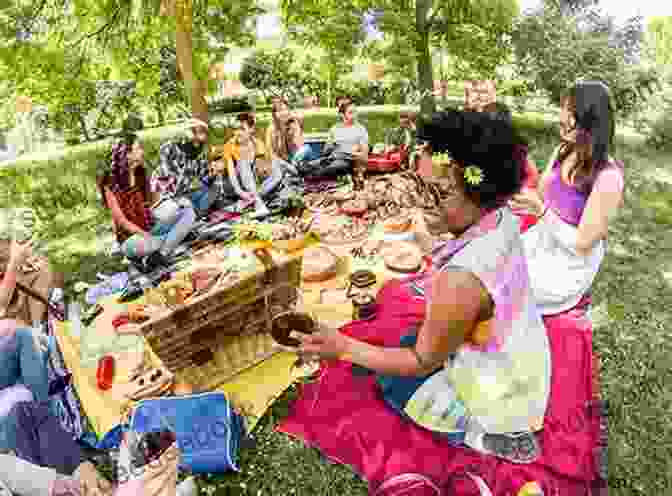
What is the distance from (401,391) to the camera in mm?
2242

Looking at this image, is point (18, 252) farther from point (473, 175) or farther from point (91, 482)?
point (473, 175)

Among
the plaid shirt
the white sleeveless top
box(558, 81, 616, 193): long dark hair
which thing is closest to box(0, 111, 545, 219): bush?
the plaid shirt

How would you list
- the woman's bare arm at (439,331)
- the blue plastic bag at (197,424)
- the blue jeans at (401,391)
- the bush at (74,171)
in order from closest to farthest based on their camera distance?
the woman's bare arm at (439,331), the blue jeans at (401,391), the blue plastic bag at (197,424), the bush at (74,171)

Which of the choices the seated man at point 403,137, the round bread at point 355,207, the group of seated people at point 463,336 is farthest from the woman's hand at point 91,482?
the seated man at point 403,137

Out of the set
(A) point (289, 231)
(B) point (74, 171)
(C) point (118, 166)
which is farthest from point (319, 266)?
(B) point (74, 171)

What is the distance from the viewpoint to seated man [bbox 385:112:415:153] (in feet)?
24.1

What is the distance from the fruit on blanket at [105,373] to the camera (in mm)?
3158

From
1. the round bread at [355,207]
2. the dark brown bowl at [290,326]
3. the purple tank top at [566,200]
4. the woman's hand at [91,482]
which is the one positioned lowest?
the woman's hand at [91,482]

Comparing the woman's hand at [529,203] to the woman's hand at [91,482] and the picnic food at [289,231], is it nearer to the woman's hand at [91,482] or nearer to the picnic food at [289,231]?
the picnic food at [289,231]

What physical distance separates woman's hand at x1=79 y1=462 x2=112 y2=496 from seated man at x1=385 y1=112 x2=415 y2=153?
6208 millimetres

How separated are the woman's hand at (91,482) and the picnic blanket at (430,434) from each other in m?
1.08

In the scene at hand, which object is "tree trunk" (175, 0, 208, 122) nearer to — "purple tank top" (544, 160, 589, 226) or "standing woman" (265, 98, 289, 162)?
"standing woman" (265, 98, 289, 162)

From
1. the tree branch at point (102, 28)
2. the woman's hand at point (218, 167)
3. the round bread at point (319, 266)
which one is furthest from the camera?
the tree branch at point (102, 28)

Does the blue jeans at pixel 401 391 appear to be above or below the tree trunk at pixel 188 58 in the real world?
below
